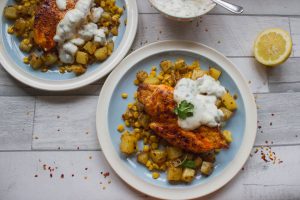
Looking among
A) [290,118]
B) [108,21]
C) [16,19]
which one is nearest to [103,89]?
[108,21]

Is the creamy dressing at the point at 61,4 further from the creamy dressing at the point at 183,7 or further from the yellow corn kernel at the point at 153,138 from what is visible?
the yellow corn kernel at the point at 153,138

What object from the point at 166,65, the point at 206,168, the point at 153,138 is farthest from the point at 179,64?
the point at 206,168

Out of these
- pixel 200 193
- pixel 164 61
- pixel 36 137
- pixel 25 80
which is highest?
pixel 164 61

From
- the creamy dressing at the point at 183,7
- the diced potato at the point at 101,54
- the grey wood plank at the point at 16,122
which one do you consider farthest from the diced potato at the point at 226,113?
the grey wood plank at the point at 16,122

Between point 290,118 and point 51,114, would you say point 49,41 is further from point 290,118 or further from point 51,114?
point 290,118

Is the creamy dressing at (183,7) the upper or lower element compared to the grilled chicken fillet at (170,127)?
upper

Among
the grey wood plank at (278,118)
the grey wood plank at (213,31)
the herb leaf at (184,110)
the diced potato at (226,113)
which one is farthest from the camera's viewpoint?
the grey wood plank at (213,31)

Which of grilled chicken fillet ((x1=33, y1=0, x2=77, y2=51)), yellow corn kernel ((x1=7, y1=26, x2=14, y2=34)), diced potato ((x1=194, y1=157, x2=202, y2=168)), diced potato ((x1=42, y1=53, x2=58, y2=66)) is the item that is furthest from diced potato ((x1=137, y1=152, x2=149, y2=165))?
yellow corn kernel ((x1=7, y1=26, x2=14, y2=34))
